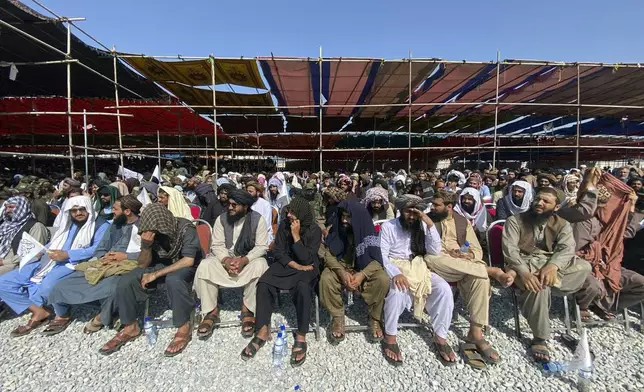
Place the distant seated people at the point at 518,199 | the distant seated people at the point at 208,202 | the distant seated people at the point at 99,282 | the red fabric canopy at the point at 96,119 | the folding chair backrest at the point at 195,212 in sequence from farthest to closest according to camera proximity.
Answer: the red fabric canopy at the point at 96,119 → the folding chair backrest at the point at 195,212 → the distant seated people at the point at 208,202 → the distant seated people at the point at 518,199 → the distant seated people at the point at 99,282

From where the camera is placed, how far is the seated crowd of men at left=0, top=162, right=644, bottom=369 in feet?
8.21

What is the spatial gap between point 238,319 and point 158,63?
542 centimetres

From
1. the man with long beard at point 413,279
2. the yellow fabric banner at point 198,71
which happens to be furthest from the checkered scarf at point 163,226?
the yellow fabric banner at point 198,71

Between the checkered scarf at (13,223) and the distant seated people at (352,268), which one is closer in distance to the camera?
the distant seated people at (352,268)

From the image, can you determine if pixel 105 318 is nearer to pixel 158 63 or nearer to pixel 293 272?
pixel 293 272

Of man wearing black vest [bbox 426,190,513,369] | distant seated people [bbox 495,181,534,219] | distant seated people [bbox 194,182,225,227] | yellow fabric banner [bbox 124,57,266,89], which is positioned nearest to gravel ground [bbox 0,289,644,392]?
man wearing black vest [bbox 426,190,513,369]

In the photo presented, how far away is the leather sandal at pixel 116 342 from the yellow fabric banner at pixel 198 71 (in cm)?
495

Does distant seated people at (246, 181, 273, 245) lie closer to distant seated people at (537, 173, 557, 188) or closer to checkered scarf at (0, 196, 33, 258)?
checkered scarf at (0, 196, 33, 258)

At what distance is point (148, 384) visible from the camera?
215 cm

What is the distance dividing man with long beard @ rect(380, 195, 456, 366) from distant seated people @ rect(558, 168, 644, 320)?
1259 mm

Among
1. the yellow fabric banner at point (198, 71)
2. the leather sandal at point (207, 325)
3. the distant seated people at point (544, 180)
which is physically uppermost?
the yellow fabric banner at point (198, 71)

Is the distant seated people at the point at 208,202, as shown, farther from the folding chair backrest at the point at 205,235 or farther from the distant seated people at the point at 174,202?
the folding chair backrest at the point at 205,235

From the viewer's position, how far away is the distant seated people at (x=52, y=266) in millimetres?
2795

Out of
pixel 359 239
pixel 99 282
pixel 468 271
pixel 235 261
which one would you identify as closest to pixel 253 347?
pixel 235 261
